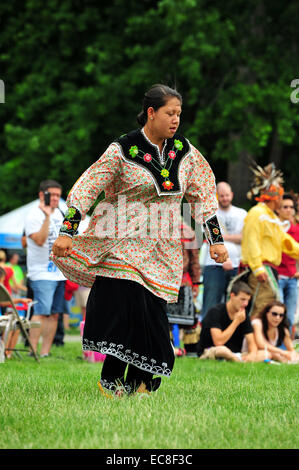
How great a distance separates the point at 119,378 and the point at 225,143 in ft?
49.8

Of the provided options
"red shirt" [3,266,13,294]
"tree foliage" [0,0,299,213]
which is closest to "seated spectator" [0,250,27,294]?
"red shirt" [3,266,13,294]

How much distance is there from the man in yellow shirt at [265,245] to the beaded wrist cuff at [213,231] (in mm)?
4270

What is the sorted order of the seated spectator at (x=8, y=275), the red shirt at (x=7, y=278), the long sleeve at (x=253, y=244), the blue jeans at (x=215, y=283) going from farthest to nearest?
the seated spectator at (x=8, y=275), the red shirt at (x=7, y=278), the blue jeans at (x=215, y=283), the long sleeve at (x=253, y=244)

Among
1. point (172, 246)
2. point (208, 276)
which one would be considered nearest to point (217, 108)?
point (208, 276)

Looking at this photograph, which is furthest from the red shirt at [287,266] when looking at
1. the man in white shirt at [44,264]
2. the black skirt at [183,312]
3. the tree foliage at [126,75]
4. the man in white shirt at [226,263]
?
the tree foliage at [126,75]

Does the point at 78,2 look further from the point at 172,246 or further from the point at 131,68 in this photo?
the point at 172,246

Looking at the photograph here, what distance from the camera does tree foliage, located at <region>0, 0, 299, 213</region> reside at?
65.3 ft

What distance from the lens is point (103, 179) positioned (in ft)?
18.8

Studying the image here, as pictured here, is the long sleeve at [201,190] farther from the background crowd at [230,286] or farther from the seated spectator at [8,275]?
the seated spectator at [8,275]

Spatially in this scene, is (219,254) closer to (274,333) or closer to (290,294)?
(274,333)

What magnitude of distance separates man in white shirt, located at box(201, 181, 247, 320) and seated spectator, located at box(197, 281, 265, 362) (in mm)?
672

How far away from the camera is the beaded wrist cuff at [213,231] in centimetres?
602

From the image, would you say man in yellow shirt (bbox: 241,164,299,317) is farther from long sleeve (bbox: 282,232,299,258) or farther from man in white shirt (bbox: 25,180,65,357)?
man in white shirt (bbox: 25,180,65,357)
